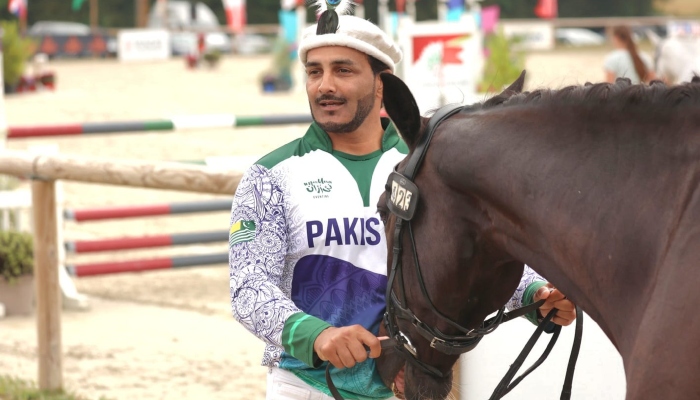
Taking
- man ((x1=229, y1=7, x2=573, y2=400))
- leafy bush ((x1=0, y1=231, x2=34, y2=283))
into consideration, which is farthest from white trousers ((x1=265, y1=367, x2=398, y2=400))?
leafy bush ((x1=0, y1=231, x2=34, y2=283))

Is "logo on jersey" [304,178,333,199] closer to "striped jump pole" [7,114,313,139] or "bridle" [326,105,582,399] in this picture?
"bridle" [326,105,582,399]

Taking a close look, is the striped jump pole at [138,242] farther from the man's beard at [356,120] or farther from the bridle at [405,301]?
the bridle at [405,301]

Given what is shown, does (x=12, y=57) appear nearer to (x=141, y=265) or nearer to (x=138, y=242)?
(x=138, y=242)

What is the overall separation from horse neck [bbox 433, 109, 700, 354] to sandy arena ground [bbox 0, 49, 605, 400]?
0.21 meters

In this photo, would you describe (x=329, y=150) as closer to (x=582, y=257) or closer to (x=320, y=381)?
(x=320, y=381)

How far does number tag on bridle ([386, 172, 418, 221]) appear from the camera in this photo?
2.04m

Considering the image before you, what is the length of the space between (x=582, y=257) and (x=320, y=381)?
89 cm

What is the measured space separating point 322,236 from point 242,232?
205mm

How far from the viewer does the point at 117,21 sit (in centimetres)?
4350

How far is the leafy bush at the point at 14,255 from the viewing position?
21.2 feet

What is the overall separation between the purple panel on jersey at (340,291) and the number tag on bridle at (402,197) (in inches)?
15.9

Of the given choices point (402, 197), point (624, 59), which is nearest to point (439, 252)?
point (402, 197)

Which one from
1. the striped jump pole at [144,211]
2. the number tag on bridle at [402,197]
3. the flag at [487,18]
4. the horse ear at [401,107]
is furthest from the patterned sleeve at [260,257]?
the flag at [487,18]

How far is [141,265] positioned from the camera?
684 cm
